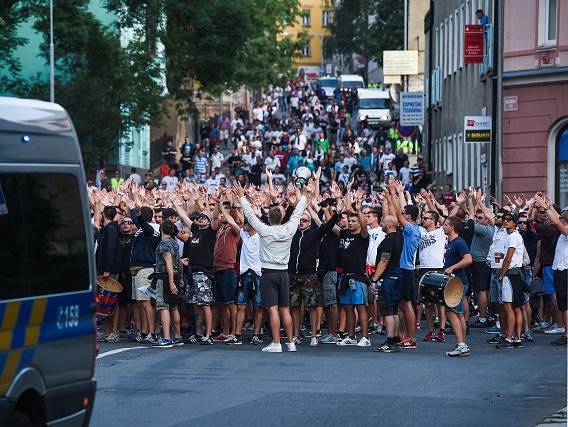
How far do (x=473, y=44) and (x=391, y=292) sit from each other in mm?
20225

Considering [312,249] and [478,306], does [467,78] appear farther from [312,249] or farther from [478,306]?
[312,249]

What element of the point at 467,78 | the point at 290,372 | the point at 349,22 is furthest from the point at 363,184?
the point at 349,22

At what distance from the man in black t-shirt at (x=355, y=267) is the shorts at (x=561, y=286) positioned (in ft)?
8.58

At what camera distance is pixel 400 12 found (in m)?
88.4

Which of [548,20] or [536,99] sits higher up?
[548,20]

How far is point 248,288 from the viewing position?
73.9ft

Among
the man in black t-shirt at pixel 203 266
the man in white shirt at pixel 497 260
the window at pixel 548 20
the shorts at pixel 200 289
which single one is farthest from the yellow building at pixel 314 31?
the shorts at pixel 200 289

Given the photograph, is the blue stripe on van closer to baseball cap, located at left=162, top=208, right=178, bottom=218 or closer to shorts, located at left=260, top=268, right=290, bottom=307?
shorts, located at left=260, top=268, right=290, bottom=307

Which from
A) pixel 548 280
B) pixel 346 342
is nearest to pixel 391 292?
pixel 346 342

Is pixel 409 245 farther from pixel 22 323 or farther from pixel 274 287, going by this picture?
pixel 22 323

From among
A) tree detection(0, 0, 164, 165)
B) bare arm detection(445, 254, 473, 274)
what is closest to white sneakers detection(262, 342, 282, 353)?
bare arm detection(445, 254, 473, 274)

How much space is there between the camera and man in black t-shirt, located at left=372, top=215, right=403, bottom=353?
21.0 meters

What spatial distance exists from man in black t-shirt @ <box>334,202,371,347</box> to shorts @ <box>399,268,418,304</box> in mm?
715

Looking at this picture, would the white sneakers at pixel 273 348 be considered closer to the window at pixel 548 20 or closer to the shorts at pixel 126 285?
the shorts at pixel 126 285
